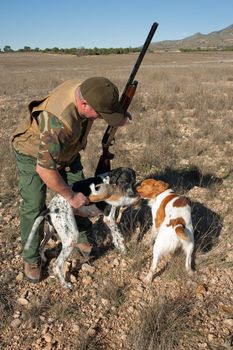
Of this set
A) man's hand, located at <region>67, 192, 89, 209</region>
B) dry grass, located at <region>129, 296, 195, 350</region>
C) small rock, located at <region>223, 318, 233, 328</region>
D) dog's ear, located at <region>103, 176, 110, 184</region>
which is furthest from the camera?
dog's ear, located at <region>103, 176, 110, 184</region>

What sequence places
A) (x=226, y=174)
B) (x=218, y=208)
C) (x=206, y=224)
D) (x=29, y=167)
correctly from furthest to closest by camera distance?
(x=226, y=174), (x=218, y=208), (x=206, y=224), (x=29, y=167)

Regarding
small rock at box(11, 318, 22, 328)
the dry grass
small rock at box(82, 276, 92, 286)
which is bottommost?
small rock at box(82, 276, 92, 286)

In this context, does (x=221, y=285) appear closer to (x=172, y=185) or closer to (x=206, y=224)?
(x=206, y=224)

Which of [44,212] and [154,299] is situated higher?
[44,212]

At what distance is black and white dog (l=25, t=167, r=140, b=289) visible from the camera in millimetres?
3906

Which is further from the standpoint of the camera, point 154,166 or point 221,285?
point 154,166

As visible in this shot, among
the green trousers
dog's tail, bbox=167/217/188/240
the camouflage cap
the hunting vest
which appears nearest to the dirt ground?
the green trousers

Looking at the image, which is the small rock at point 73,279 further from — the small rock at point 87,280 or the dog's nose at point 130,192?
the dog's nose at point 130,192

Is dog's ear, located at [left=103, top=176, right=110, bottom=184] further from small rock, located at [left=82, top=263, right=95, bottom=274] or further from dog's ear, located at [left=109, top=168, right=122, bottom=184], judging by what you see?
small rock, located at [left=82, top=263, right=95, bottom=274]

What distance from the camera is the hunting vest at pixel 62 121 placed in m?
3.45

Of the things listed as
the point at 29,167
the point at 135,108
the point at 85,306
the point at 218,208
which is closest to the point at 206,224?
the point at 218,208

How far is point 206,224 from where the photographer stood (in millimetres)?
5055

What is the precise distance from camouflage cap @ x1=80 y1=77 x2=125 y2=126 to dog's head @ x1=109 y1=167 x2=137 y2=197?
106cm

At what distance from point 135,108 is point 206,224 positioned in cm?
697
